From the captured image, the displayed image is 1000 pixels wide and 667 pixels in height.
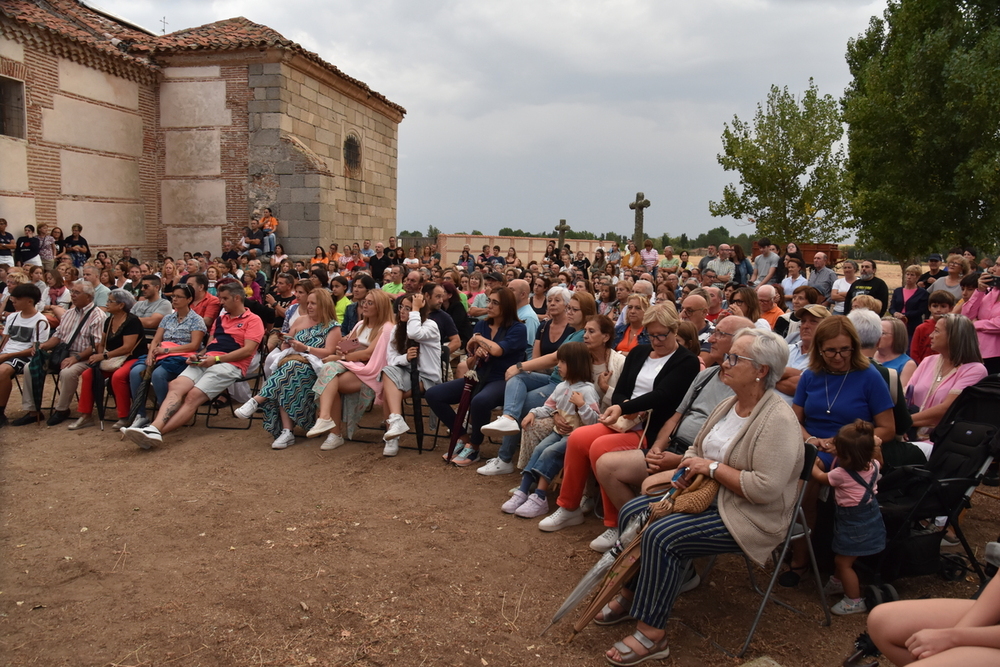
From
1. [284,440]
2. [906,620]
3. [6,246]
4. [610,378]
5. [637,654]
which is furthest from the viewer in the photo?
[6,246]

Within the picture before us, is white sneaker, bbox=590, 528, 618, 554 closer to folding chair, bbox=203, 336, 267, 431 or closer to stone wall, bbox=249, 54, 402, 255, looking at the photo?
folding chair, bbox=203, 336, 267, 431

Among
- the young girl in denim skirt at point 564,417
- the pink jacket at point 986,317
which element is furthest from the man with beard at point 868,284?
the young girl in denim skirt at point 564,417

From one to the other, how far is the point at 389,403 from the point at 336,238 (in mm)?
12357

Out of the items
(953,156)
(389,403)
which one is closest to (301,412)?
(389,403)

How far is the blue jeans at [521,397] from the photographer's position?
5270 mm

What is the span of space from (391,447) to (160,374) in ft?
8.08

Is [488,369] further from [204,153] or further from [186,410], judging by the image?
[204,153]

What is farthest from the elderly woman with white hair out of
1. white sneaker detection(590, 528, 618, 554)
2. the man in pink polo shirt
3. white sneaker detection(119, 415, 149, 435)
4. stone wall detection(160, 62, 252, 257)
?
stone wall detection(160, 62, 252, 257)

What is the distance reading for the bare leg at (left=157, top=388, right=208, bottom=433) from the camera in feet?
20.5

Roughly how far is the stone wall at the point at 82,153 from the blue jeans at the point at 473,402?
12.2 meters

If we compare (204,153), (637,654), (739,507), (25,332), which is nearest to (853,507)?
(739,507)

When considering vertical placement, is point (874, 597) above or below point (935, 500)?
below

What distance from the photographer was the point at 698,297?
5.21 m

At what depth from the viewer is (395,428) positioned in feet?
19.2
